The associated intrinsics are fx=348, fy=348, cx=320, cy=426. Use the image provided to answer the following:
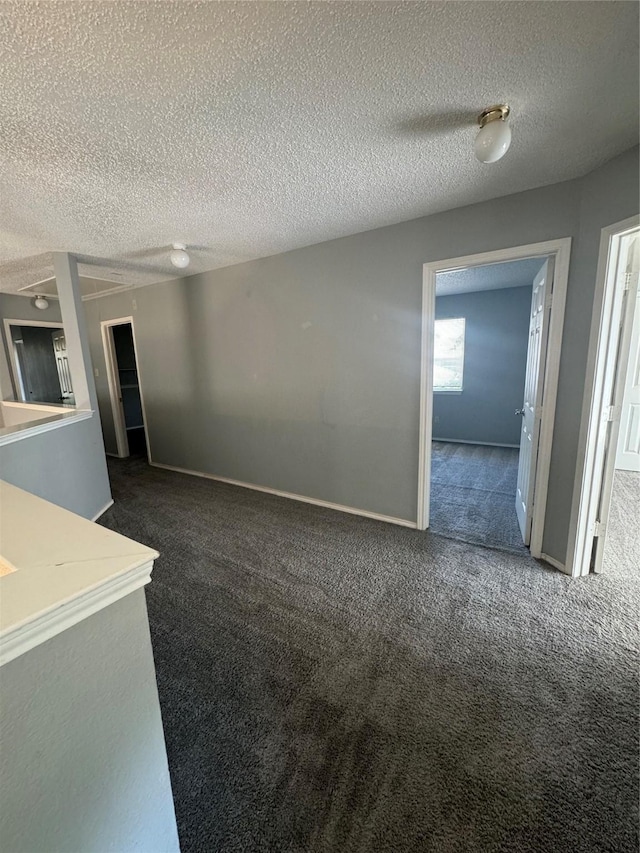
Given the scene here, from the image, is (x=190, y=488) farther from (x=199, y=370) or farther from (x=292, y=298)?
(x=292, y=298)

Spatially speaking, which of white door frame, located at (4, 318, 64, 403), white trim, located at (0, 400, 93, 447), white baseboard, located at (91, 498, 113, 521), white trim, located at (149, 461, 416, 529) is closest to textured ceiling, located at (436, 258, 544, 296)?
white trim, located at (149, 461, 416, 529)

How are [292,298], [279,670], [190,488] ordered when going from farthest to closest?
[190,488]
[292,298]
[279,670]

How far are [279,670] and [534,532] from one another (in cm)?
193

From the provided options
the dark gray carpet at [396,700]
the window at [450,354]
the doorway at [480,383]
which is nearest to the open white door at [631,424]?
the doorway at [480,383]

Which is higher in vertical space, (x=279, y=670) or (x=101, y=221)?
(x=101, y=221)

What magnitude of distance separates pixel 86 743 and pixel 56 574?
0.36 metres

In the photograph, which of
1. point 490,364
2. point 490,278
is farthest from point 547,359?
point 490,364

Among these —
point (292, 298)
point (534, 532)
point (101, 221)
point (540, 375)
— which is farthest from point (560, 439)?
point (101, 221)

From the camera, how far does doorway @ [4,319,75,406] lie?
4.89m

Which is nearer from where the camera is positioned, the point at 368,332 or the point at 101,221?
the point at 101,221

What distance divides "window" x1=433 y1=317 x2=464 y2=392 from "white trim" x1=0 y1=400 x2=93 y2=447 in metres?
4.58

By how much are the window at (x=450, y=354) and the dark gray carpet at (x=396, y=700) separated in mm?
3544

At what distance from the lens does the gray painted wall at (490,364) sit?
495 centimetres

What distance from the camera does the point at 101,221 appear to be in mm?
2445
